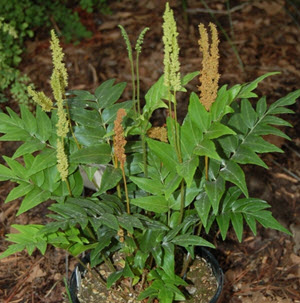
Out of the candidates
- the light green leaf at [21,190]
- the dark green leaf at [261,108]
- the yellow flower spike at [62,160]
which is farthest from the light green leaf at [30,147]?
the dark green leaf at [261,108]

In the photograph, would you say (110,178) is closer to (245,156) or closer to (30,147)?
(30,147)

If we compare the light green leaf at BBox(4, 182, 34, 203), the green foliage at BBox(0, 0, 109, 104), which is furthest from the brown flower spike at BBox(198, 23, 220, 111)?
the green foliage at BBox(0, 0, 109, 104)

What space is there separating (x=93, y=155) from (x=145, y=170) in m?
0.22

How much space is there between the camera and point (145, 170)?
76.6 inches

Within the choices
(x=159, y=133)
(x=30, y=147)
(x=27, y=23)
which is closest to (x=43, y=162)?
(x=30, y=147)

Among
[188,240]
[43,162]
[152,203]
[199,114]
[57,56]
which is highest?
[57,56]

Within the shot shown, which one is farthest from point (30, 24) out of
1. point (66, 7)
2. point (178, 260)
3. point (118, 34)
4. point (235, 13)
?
point (178, 260)

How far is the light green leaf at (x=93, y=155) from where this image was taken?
1820 millimetres

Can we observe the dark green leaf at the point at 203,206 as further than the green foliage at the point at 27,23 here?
No

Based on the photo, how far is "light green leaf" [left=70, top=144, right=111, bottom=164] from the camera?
182 cm

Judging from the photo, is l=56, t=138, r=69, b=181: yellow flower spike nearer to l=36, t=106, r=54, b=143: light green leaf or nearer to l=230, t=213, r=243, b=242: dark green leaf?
l=36, t=106, r=54, b=143: light green leaf

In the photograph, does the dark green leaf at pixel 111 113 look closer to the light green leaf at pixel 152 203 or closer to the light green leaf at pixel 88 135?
the light green leaf at pixel 88 135

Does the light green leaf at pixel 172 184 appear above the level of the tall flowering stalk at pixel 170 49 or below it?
below

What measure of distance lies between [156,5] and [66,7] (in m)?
0.83
